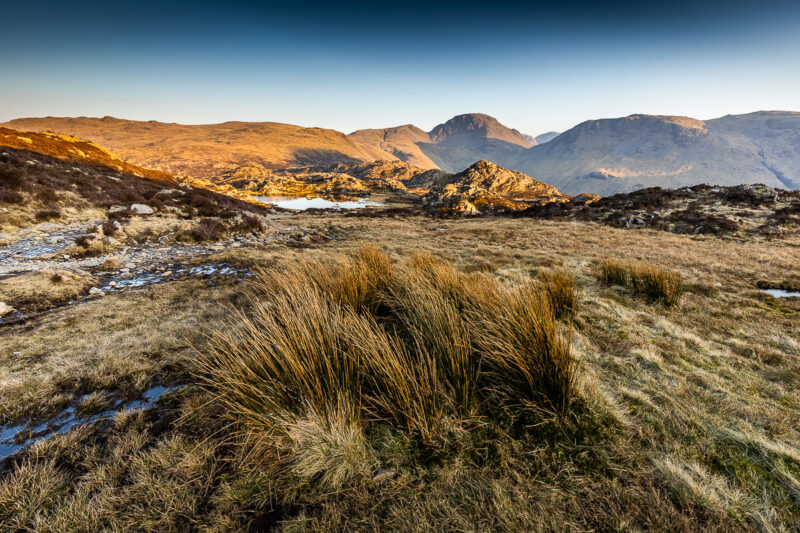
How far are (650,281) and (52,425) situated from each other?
9186mm

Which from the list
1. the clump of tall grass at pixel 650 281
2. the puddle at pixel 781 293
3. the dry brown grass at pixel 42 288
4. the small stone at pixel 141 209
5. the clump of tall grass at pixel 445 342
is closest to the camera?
the clump of tall grass at pixel 445 342

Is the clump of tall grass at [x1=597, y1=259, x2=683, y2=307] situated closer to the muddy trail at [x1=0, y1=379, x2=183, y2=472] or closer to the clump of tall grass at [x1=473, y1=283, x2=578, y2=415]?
the clump of tall grass at [x1=473, y1=283, x2=578, y2=415]

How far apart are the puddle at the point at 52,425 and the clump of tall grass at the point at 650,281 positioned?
8.32 m

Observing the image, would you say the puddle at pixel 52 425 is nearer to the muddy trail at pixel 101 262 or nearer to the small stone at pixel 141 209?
the muddy trail at pixel 101 262

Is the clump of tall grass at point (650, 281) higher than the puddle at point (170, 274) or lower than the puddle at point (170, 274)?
higher

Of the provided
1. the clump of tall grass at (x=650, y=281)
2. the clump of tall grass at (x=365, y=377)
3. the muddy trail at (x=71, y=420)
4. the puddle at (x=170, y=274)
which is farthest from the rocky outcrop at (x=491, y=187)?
the muddy trail at (x=71, y=420)

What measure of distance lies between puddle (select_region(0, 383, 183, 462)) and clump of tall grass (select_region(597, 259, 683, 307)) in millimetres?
8324

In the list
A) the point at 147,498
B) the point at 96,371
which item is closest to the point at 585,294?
the point at 147,498

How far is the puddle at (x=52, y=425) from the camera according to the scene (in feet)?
6.95

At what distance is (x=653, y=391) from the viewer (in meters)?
2.83

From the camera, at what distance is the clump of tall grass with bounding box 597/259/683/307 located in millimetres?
5512

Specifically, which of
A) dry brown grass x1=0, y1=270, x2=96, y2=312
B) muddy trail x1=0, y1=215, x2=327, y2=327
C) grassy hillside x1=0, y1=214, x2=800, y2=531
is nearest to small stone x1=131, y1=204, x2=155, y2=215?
muddy trail x1=0, y1=215, x2=327, y2=327

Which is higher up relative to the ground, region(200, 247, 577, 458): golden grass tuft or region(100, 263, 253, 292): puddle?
region(200, 247, 577, 458): golden grass tuft

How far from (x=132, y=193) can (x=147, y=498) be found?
64.4 ft
